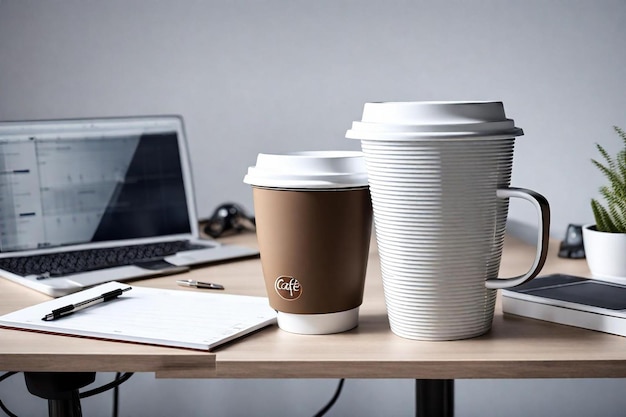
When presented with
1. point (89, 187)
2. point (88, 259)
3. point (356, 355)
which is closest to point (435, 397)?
point (356, 355)

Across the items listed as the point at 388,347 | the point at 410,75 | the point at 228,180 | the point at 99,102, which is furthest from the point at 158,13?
the point at 388,347

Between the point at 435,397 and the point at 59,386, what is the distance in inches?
19.6

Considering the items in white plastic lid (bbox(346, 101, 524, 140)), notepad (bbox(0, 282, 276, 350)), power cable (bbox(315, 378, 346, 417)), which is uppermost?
white plastic lid (bbox(346, 101, 524, 140))

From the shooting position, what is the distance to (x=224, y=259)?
107 cm

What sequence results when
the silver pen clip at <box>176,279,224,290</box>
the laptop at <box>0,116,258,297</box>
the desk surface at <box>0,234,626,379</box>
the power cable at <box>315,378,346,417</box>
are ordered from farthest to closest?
the power cable at <box>315,378,346,417</box> → the laptop at <box>0,116,258,297</box> → the silver pen clip at <box>176,279,224,290</box> → the desk surface at <box>0,234,626,379</box>

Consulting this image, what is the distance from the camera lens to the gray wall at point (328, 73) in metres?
1.39

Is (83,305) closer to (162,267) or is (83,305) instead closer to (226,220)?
(162,267)

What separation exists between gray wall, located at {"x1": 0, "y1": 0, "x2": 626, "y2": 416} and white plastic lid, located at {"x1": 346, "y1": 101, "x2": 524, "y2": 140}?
0.80 metres

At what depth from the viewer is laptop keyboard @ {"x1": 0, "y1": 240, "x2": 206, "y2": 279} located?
992mm

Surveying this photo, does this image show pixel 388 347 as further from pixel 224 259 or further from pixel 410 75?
pixel 410 75

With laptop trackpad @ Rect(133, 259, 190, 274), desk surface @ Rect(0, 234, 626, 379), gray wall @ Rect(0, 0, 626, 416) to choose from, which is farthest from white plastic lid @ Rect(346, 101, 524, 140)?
gray wall @ Rect(0, 0, 626, 416)

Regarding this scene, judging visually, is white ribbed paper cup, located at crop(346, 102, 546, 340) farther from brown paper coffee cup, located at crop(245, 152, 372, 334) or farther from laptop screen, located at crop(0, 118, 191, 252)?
laptop screen, located at crop(0, 118, 191, 252)

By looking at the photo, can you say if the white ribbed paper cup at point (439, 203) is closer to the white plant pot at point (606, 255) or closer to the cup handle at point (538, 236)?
the cup handle at point (538, 236)

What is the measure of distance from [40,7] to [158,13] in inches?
9.0
